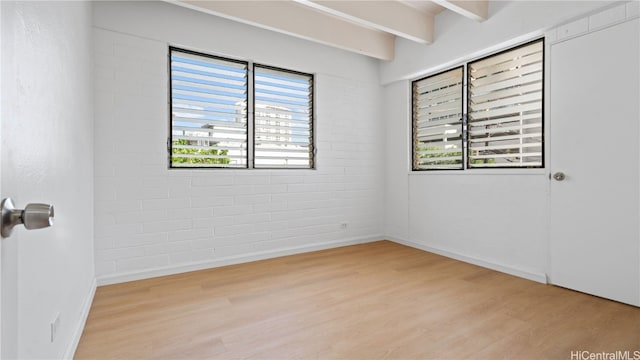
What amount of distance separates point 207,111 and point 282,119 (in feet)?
3.02

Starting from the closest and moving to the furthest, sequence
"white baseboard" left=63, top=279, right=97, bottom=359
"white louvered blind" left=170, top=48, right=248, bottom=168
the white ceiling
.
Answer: "white baseboard" left=63, top=279, right=97, bottom=359, the white ceiling, "white louvered blind" left=170, top=48, right=248, bottom=168

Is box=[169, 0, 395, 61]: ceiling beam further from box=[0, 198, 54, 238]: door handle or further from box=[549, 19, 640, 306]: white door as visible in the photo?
box=[0, 198, 54, 238]: door handle

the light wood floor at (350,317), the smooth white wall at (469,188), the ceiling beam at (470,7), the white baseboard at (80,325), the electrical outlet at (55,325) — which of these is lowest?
the light wood floor at (350,317)

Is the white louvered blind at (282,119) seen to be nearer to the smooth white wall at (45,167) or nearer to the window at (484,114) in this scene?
the window at (484,114)

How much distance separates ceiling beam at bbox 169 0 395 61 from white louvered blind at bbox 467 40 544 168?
1.27 metres

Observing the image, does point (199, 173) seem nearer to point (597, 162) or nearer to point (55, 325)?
point (55, 325)

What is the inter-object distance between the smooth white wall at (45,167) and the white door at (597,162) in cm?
347

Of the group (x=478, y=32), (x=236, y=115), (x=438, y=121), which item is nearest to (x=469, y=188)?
(x=438, y=121)

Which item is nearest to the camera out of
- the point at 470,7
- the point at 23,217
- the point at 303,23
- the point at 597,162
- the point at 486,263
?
the point at 23,217

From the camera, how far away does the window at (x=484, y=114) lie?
302cm

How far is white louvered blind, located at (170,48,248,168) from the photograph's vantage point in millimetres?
3242

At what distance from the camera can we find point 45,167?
1.34m

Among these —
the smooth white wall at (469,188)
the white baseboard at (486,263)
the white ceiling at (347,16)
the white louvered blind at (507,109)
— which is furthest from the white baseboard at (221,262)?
the white ceiling at (347,16)

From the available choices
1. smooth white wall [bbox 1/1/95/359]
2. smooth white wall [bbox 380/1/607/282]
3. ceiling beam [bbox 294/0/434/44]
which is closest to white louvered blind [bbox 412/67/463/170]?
smooth white wall [bbox 380/1/607/282]
